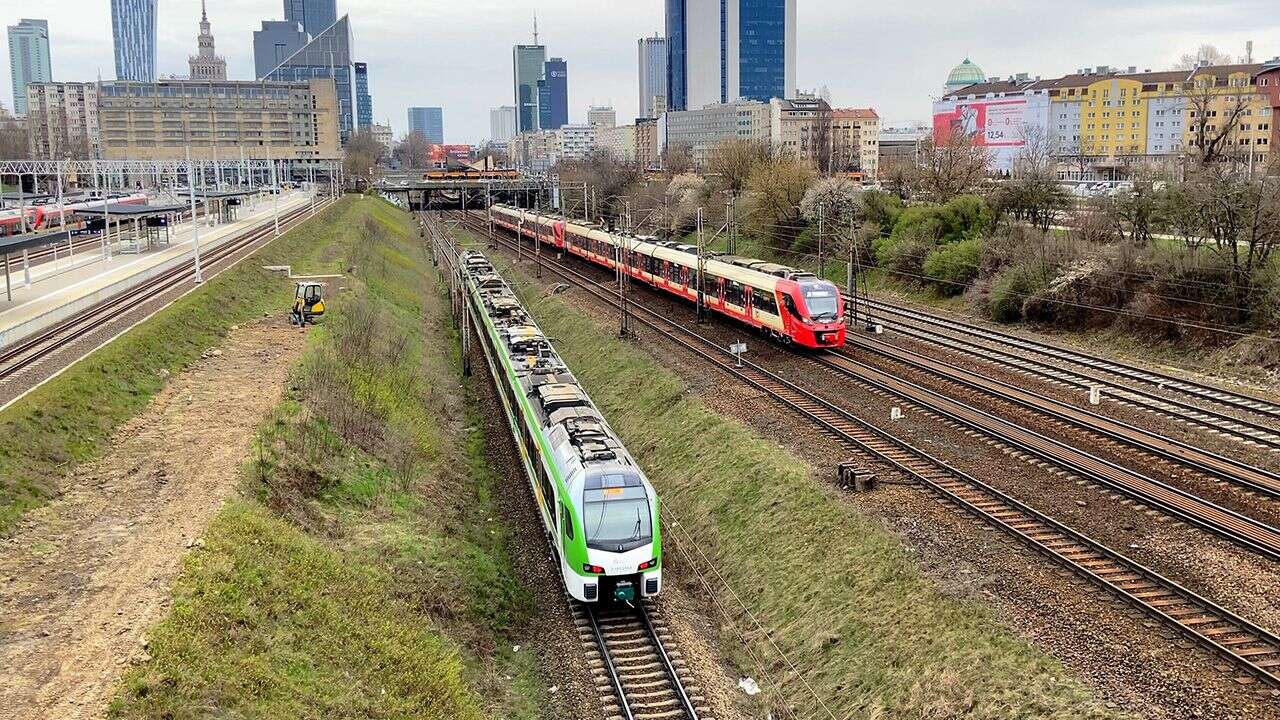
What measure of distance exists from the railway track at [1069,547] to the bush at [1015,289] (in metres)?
16.5

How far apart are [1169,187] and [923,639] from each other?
1353 inches

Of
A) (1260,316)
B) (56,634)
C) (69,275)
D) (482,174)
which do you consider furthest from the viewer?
(482,174)

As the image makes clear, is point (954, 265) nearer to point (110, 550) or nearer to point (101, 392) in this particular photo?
point (101, 392)

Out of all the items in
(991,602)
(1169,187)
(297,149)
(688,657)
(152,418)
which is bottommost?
(688,657)

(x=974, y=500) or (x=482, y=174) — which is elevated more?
(x=482, y=174)

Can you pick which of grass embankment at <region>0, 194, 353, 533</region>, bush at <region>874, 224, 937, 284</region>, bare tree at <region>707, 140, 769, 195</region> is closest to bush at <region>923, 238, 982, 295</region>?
bush at <region>874, 224, 937, 284</region>

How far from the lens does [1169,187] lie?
141ft

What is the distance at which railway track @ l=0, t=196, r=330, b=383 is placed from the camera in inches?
1105

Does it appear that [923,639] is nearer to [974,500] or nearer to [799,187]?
[974,500]

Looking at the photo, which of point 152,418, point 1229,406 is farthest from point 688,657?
point 1229,406

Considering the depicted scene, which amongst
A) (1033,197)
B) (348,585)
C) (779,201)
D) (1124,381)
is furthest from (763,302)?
(779,201)

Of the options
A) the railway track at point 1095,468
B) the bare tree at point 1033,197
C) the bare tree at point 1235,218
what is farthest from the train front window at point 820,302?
the bare tree at point 1033,197

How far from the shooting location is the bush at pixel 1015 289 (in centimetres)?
4350

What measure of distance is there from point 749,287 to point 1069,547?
77.6 feet
